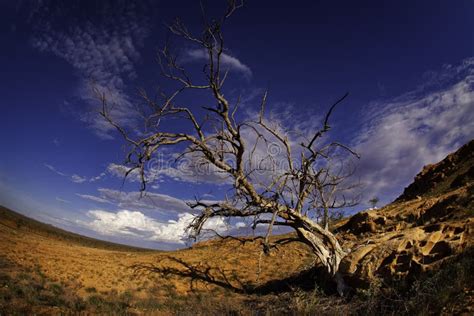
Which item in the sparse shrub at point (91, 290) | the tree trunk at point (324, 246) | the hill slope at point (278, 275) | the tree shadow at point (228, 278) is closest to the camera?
the hill slope at point (278, 275)

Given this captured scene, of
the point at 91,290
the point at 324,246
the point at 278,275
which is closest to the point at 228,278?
the point at 278,275

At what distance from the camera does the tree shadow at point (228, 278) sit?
11244mm

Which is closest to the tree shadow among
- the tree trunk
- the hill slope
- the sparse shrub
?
the hill slope

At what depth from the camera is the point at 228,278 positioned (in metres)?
15.1

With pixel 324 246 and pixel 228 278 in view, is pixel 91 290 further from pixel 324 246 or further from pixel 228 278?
pixel 324 246

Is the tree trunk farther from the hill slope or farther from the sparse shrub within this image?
the sparse shrub

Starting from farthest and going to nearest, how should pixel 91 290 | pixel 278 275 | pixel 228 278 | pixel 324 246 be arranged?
pixel 228 278 → pixel 278 275 → pixel 91 290 → pixel 324 246

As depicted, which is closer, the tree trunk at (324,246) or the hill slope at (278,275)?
the hill slope at (278,275)

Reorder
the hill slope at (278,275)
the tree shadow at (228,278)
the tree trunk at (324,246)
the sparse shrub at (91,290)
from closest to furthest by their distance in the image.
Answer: the hill slope at (278,275)
the tree trunk at (324,246)
the tree shadow at (228,278)
the sparse shrub at (91,290)

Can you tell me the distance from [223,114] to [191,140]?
131 centimetres

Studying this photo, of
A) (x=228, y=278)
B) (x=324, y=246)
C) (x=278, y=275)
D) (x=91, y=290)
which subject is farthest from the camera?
(x=228, y=278)

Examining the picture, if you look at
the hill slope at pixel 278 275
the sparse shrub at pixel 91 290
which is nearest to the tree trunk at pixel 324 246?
the hill slope at pixel 278 275

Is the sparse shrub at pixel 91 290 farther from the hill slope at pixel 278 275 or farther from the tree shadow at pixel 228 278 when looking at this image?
the tree shadow at pixel 228 278

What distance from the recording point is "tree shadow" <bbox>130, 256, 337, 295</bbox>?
11.2 meters
